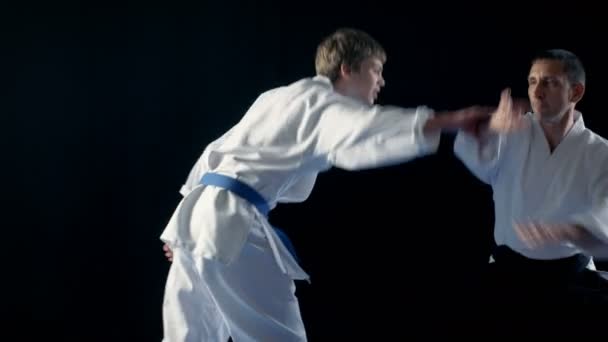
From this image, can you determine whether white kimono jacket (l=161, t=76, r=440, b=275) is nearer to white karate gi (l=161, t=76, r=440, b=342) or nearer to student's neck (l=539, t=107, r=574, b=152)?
white karate gi (l=161, t=76, r=440, b=342)

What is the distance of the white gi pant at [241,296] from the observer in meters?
1.99

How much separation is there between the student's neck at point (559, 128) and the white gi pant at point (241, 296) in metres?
0.84

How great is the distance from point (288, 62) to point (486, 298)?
1.20 metres

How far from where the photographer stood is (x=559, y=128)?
2104 millimetres

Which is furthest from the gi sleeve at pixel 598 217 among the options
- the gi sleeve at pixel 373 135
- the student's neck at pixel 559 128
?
the gi sleeve at pixel 373 135

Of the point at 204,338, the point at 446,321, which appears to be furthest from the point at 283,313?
the point at 446,321

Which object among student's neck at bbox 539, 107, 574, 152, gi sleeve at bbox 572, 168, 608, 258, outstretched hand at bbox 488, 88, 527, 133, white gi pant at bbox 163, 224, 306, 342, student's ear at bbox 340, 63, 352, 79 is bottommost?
white gi pant at bbox 163, 224, 306, 342

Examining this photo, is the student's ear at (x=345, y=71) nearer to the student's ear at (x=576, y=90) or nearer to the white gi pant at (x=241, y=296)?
the white gi pant at (x=241, y=296)

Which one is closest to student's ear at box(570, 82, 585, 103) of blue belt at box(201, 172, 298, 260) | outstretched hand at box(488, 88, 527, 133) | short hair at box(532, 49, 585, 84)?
short hair at box(532, 49, 585, 84)

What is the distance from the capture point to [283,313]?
2.02 meters

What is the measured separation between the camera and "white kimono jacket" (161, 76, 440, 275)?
5.74 ft

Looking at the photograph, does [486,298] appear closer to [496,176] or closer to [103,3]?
[496,176]

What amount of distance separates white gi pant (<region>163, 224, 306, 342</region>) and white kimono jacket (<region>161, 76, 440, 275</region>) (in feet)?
0.14

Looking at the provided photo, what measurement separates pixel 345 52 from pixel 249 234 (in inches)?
23.4
